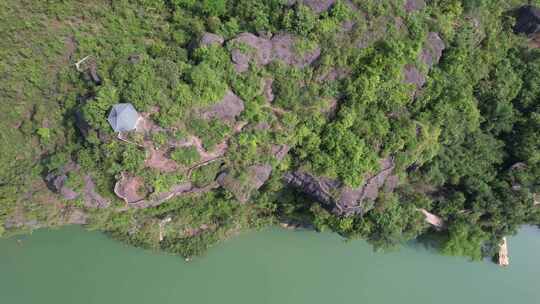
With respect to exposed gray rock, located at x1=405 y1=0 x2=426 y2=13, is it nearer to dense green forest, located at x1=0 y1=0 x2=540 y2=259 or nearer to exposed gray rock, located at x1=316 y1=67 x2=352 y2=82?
dense green forest, located at x1=0 y1=0 x2=540 y2=259

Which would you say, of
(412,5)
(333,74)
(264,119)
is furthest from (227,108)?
(412,5)

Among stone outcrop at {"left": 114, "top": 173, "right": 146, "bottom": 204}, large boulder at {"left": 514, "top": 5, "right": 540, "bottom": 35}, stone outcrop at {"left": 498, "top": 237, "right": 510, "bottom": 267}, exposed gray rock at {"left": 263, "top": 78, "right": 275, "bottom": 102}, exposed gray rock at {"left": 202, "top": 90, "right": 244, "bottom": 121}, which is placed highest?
large boulder at {"left": 514, "top": 5, "right": 540, "bottom": 35}

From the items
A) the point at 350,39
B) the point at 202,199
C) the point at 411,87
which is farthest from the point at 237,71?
the point at 411,87

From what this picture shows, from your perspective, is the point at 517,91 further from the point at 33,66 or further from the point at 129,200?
the point at 33,66

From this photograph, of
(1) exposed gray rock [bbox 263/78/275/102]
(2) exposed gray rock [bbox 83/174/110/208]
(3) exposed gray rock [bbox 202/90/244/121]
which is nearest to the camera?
(3) exposed gray rock [bbox 202/90/244/121]

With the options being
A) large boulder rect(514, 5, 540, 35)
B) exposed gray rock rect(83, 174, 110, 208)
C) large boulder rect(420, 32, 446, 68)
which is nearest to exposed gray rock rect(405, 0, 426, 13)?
large boulder rect(420, 32, 446, 68)

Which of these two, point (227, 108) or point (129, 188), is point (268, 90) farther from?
point (129, 188)

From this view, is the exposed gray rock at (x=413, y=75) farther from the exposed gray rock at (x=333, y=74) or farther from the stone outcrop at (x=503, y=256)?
the stone outcrop at (x=503, y=256)
